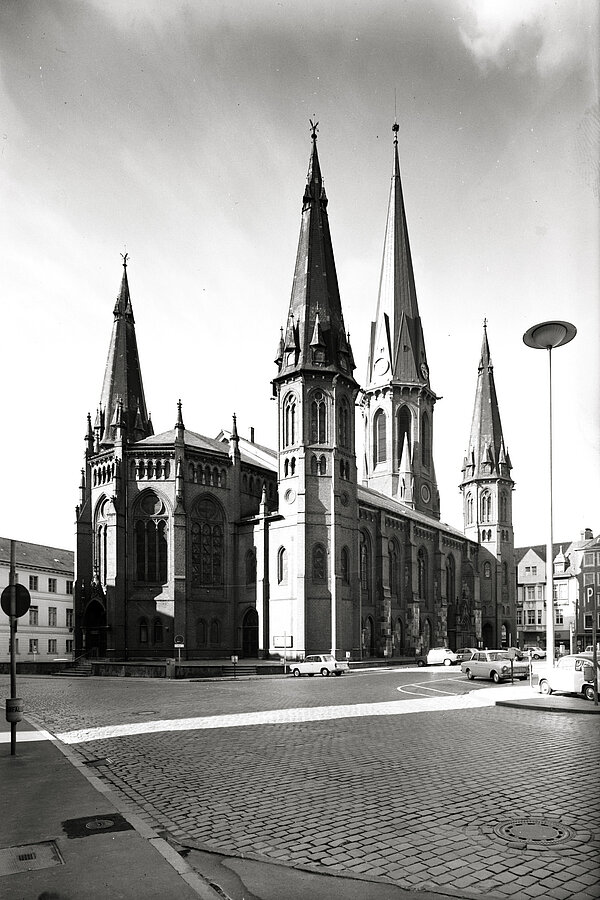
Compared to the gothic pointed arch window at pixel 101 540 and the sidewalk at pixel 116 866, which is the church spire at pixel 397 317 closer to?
the gothic pointed arch window at pixel 101 540

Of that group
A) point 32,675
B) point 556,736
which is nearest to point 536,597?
point 32,675

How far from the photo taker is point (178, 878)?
21.9 feet

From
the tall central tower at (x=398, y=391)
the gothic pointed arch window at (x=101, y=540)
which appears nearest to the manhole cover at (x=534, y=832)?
the gothic pointed arch window at (x=101, y=540)

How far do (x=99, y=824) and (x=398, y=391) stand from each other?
255 feet

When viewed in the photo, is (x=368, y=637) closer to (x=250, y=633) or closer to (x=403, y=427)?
(x=250, y=633)

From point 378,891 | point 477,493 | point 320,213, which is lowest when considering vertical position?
point 378,891

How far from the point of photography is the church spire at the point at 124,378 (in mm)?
61969

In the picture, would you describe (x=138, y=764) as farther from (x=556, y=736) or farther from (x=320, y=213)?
(x=320, y=213)

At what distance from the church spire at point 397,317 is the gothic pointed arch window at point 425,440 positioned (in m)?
4.31

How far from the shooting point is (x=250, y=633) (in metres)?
54.1

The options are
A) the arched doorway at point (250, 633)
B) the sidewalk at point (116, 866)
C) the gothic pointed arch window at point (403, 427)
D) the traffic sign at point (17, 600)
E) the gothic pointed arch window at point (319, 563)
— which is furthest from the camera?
the gothic pointed arch window at point (403, 427)

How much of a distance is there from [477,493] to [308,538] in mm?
44147

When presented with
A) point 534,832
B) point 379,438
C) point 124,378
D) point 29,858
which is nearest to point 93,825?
point 29,858

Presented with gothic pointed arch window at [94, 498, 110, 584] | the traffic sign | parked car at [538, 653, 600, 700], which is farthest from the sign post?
gothic pointed arch window at [94, 498, 110, 584]
